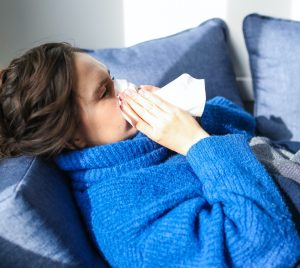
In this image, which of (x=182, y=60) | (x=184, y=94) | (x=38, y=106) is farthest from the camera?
(x=182, y=60)

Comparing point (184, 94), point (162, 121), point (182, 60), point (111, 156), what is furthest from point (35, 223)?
point (182, 60)

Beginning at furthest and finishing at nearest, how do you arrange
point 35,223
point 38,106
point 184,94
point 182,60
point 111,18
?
point 111,18 → point 182,60 → point 184,94 → point 38,106 → point 35,223

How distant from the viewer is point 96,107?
100cm

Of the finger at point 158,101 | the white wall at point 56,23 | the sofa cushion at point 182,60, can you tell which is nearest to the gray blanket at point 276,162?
the finger at point 158,101

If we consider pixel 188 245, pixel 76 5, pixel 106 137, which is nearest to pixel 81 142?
pixel 106 137

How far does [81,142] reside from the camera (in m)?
1.02

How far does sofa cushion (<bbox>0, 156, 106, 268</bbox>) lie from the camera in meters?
0.79

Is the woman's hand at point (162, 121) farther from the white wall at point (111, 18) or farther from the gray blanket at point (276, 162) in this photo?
the white wall at point (111, 18)

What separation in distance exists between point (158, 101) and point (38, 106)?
0.27 m

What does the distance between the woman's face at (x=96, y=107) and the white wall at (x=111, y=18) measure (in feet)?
1.76

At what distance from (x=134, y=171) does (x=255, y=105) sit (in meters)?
0.72

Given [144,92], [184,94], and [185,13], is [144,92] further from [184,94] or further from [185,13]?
[185,13]

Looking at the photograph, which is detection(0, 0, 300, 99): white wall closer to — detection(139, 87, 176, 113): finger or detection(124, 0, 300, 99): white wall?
detection(124, 0, 300, 99): white wall

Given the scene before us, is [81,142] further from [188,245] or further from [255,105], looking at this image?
[255,105]
